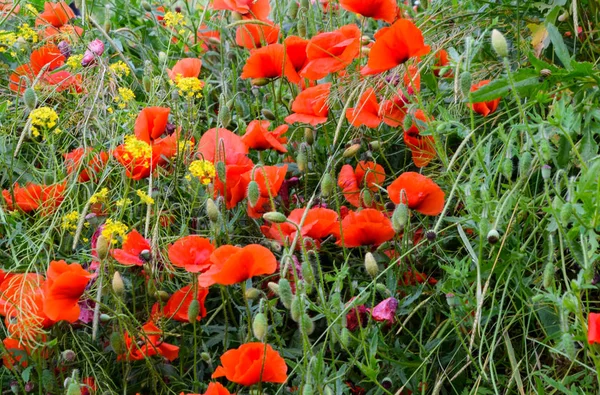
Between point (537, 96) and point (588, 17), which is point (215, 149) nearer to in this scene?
point (537, 96)

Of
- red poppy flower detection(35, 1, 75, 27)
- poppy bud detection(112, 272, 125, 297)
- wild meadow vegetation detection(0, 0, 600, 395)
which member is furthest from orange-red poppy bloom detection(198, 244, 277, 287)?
red poppy flower detection(35, 1, 75, 27)

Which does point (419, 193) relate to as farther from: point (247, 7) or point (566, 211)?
point (247, 7)

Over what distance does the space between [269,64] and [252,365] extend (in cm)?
59

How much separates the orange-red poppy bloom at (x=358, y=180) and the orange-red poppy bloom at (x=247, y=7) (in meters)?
0.40

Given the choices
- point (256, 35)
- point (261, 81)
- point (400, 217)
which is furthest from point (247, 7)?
point (400, 217)

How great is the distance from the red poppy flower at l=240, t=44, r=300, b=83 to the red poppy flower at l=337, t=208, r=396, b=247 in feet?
1.06

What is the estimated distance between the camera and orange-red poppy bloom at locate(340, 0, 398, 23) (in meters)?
1.49

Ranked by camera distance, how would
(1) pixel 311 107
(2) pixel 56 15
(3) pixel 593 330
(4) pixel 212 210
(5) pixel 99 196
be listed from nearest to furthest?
(3) pixel 593 330 → (4) pixel 212 210 → (5) pixel 99 196 → (1) pixel 311 107 → (2) pixel 56 15

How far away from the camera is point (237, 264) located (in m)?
1.23

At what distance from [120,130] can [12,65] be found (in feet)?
1.51

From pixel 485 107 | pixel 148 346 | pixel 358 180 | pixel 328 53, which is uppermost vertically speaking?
pixel 328 53

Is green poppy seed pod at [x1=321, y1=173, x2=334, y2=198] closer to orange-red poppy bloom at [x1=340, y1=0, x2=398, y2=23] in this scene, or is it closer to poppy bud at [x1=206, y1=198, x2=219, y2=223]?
poppy bud at [x1=206, y1=198, x2=219, y2=223]

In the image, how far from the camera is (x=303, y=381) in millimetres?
1205

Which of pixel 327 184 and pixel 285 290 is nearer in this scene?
pixel 285 290
